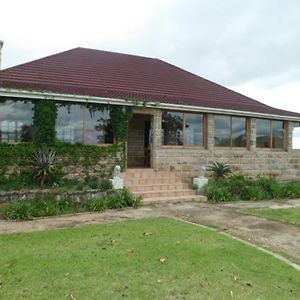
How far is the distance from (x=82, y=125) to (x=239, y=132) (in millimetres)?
7573

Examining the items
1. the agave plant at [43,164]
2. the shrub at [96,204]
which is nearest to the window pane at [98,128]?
the agave plant at [43,164]

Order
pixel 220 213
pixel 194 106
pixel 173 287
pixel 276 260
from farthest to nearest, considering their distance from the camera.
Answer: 1. pixel 194 106
2. pixel 220 213
3. pixel 276 260
4. pixel 173 287

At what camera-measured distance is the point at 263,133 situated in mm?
16516

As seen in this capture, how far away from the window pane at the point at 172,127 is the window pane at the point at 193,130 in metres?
0.33

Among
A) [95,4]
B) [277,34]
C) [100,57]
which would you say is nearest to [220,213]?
[95,4]

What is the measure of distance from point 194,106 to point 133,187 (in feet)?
14.6

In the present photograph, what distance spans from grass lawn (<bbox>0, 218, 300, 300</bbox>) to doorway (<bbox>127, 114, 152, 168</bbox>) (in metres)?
9.32

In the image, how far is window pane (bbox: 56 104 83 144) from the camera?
12086 mm

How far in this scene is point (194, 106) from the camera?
546 inches

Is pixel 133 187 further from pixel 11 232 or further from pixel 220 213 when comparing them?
pixel 11 232

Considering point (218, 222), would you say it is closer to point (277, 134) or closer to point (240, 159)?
point (240, 159)

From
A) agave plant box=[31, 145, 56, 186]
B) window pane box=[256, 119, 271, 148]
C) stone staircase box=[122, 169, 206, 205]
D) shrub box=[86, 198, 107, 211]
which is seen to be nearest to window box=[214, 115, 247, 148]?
window pane box=[256, 119, 271, 148]

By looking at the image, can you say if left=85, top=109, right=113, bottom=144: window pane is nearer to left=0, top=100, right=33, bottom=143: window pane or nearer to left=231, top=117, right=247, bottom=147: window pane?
left=0, top=100, right=33, bottom=143: window pane

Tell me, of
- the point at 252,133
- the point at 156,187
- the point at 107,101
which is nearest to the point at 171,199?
the point at 156,187
